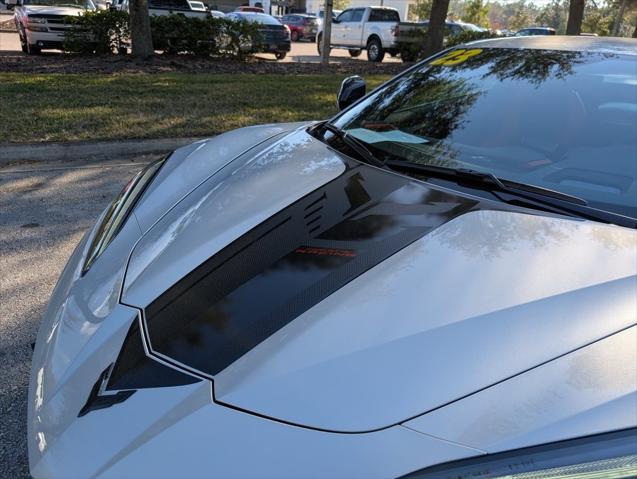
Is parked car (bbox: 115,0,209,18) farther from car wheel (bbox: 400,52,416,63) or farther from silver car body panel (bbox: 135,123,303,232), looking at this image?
silver car body panel (bbox: 135,123,303,232)

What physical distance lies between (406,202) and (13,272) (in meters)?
2.58

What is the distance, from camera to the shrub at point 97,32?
11.5m

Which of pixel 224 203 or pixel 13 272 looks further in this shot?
pixel 13 272

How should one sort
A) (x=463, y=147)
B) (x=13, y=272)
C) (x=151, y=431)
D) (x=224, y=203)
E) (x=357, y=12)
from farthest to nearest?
1. (x=357, y=12)
2. (x=13, y=272)
3. (x=463, y=147)
4. (x=224, y=203)
5. (x=151, y=431)

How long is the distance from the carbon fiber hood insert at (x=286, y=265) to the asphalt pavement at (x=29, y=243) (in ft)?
3.51

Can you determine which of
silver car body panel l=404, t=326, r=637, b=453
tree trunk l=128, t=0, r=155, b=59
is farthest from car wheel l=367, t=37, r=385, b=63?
silver car body panel l=404, t=326, r=637, b=453

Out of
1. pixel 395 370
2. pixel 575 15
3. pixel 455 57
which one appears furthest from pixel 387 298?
pixel 575 15

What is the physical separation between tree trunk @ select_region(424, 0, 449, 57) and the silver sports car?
38.0 feet

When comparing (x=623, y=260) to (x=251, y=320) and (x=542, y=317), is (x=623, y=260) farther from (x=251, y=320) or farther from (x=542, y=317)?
(x=251, y=320)

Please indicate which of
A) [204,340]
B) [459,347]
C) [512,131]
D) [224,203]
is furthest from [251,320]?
[512,131]

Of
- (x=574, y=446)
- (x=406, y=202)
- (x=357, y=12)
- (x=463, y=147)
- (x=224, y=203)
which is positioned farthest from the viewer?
(x=357, y=12)

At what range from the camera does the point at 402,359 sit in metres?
1.10

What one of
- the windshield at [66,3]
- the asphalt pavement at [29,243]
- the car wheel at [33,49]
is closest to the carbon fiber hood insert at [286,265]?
the asphalt pavement at [29,243]

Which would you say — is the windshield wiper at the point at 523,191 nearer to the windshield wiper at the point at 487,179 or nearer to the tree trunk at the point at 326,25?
the windshield wiper at the point at 487,179
